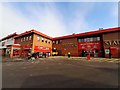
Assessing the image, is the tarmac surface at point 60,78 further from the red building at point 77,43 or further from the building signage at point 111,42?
the red building at point 77,43

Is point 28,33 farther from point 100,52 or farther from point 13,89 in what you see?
point 13,89

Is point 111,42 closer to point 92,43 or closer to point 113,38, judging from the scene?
point 113,38

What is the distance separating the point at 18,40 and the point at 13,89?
102ft

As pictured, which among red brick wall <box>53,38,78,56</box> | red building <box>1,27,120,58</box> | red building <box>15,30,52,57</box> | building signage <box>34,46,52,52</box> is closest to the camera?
red building <box>1,27,120,58</box>

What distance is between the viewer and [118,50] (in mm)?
22438

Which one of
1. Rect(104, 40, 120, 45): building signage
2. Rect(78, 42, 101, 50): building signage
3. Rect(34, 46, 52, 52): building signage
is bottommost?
Rect(34, 46, 52, 52): building signage

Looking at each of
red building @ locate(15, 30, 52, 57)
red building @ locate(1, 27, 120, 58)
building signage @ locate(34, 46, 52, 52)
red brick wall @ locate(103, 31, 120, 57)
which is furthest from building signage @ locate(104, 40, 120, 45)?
red building @ locate(15, 30, 52, 57)

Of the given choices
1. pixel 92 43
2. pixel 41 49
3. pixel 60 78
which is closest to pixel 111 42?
pixel 92 43

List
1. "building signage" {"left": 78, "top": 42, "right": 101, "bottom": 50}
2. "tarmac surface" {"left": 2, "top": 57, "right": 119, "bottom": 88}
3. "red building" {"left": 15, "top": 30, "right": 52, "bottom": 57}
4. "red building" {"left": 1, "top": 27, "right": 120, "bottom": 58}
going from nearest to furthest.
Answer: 1. "tarmac surface" {"left": 2, "top": 57, "right": 119, "bottom": 88}
2. "red building" {"left": 1, "top": 27, "right": 120, "bottom": 58}
3. "building signage" {"left": 78, "top": 42, "right": 101, "bottom": 50}
4. "red building" {"left": 15, "top": 30, "right": 52, "bottom": 57}

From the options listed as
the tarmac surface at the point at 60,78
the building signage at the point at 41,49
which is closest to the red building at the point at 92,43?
the building signage at the point at 41,49

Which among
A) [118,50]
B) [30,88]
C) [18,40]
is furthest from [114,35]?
[18,40]

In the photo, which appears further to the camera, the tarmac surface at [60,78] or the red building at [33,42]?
the red building at [33,42]

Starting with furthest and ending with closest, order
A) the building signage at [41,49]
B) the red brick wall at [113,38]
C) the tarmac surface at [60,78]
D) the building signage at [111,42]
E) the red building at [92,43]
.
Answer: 1. the building signage at [41,49]
2. the red building at [92,43]
3. the building signage at [111,42]
4. the red brick wall at [113,38]
5. the tarmac surface at [60,78]

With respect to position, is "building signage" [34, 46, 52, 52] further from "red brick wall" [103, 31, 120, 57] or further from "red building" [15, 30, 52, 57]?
"red brick wall" [103, 31, 120, 57]
